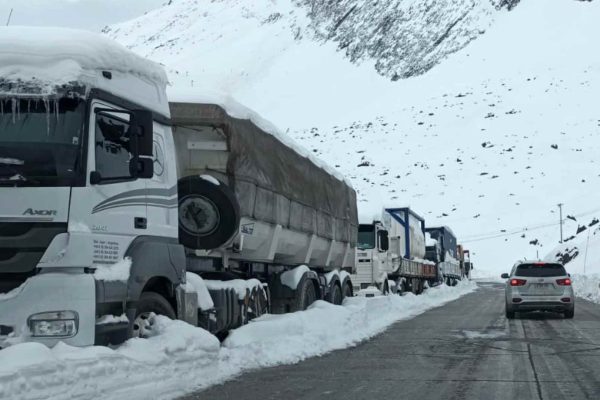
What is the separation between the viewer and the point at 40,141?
6520 mm

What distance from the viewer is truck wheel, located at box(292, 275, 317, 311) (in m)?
13.2

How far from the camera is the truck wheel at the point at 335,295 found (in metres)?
15.7

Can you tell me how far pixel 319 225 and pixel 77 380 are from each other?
30.3ft

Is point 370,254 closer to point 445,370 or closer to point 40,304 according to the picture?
point 445,370

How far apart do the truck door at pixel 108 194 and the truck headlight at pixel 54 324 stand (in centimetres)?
59

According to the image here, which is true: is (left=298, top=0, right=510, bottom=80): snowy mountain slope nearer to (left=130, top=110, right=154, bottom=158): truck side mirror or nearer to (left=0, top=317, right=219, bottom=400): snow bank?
(left=0, top=317, right=219, bottom=400): snow bank

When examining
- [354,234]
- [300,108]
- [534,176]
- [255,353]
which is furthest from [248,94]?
[255,353]

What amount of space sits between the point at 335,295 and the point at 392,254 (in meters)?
10.7

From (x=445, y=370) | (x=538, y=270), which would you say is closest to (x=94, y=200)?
(x=445, y=370)

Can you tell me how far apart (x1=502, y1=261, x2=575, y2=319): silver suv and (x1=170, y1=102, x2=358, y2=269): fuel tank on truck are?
7360 millimetres

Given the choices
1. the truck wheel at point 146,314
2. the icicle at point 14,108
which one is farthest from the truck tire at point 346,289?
the icicle at point 14,108

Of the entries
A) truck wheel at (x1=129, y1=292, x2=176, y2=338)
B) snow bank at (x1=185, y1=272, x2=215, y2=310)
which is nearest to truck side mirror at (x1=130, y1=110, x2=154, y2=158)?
truck wheel at (x1=129, y1=292, x2=176, y2=338)

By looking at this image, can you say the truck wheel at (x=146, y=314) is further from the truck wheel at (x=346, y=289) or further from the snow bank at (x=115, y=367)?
the truck wheel at (x=346, y=289)

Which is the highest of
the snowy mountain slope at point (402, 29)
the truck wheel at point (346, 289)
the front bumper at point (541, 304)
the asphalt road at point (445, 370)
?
the snowy mountain slope at point (402, 29)
